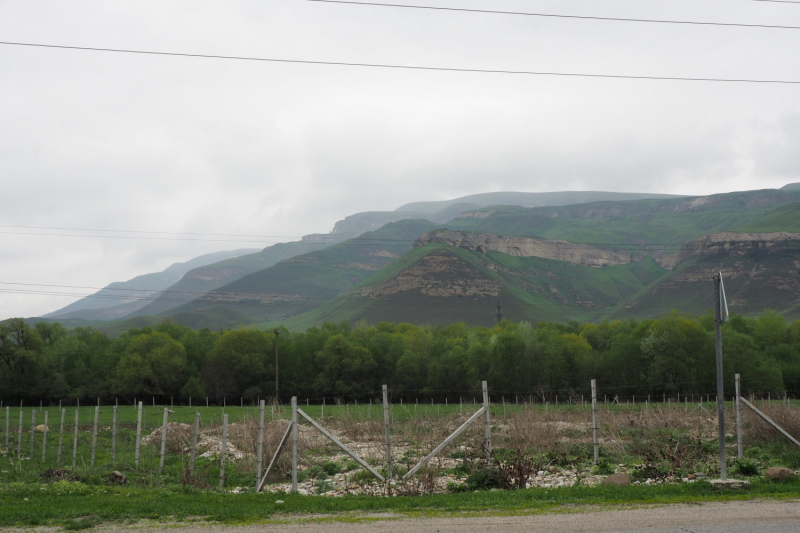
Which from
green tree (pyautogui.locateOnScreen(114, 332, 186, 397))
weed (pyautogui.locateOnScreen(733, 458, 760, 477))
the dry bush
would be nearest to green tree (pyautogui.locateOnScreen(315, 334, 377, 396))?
green tree (pyautogui.locateOnScreen(114, 332, 186, 397))

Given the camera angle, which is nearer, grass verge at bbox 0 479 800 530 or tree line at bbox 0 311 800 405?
grass verge at bbox 0 479 800 530

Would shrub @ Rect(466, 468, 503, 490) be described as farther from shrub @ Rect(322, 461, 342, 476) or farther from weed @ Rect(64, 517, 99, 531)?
weed @ Rect(64, 517, 99, 531)

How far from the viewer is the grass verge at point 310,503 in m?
12.1

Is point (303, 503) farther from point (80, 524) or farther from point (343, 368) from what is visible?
point (343, 368)

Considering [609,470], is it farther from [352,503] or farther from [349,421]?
[349,421]

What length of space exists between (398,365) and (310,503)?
7600cm

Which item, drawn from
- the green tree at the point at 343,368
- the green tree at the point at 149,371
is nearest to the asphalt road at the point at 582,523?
the green tree at the point at 149,371

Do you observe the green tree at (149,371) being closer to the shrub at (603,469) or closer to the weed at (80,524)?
the shrub at (603,469)

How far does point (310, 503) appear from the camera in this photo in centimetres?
1329


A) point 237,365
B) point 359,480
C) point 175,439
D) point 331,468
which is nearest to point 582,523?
point 359,480

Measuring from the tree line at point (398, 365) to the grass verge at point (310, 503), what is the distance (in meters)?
61.0

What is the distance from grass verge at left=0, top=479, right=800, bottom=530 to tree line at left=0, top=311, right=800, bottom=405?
61008 mm

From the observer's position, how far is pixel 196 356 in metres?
94.2

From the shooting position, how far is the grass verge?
39.8 feet
